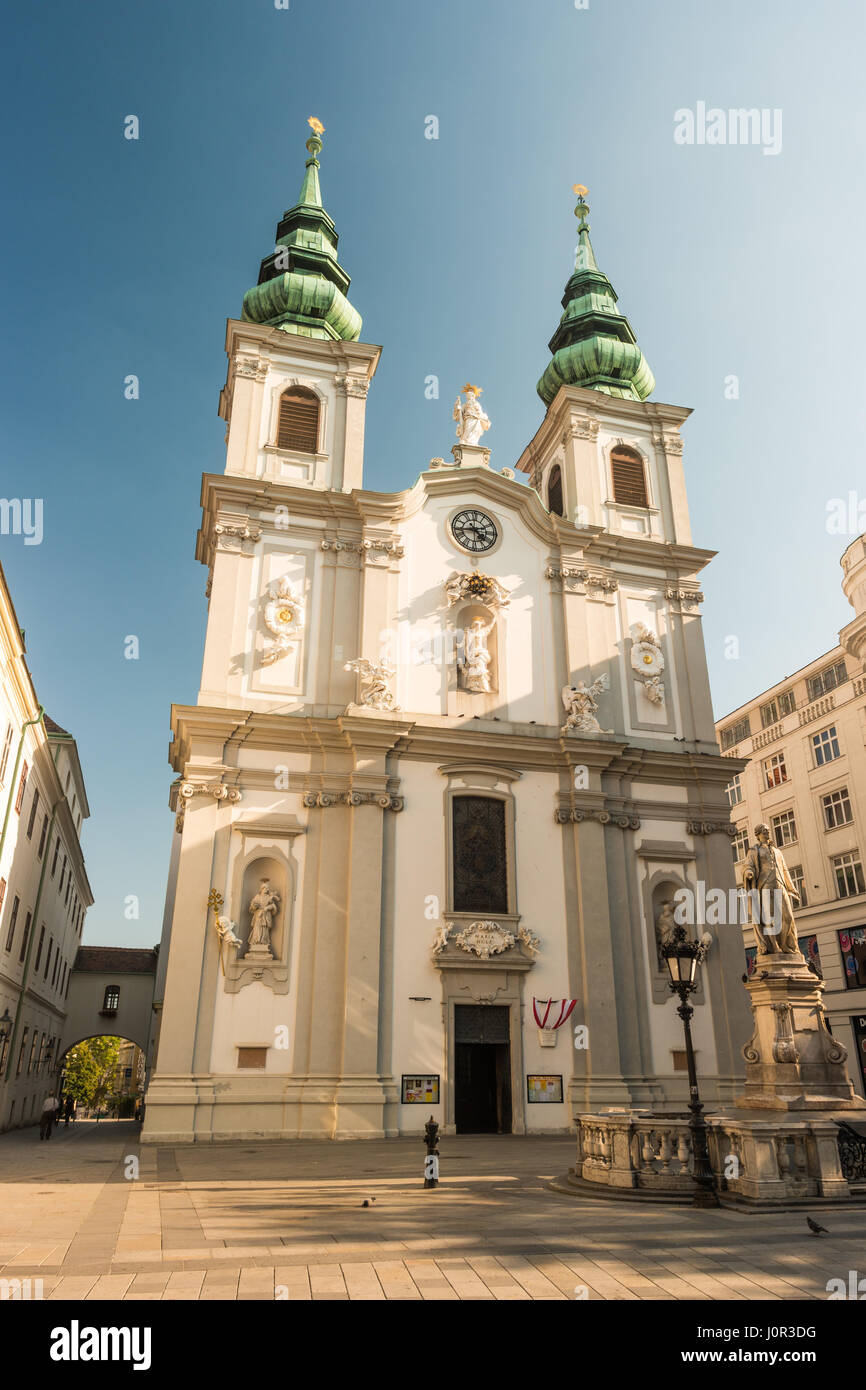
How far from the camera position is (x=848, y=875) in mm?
36219

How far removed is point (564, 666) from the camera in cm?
2903

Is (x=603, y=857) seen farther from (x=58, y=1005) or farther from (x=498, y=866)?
(x=58, y=1005)

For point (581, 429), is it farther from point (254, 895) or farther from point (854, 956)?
point (854, 956)

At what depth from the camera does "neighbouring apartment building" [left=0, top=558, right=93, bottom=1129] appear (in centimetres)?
2452

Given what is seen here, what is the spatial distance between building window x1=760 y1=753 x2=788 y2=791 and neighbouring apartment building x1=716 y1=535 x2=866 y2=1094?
0.18 ft

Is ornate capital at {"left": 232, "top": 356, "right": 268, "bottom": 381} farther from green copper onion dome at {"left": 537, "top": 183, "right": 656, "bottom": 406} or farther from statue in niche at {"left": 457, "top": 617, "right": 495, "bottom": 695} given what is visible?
green copper onion dome at {"left": 537, "top": 183, "right": 656, "bottom": 406}

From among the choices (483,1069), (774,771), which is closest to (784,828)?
(774,771)

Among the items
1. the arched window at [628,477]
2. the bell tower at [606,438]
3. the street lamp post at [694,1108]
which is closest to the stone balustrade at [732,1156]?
the street lamp post at [694,1108]

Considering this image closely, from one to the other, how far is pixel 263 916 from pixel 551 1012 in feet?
26.2

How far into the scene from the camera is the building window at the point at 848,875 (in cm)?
3550

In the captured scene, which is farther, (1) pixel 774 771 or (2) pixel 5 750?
(1) pixel 774 771

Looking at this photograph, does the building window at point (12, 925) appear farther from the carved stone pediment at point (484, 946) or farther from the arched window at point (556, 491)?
the arched window at point (556, 491)

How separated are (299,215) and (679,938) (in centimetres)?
3226

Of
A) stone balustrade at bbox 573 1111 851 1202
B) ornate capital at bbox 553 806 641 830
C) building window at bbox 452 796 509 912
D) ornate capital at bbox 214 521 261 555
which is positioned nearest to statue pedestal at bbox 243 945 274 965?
building window at bbox 452 796 509 912
